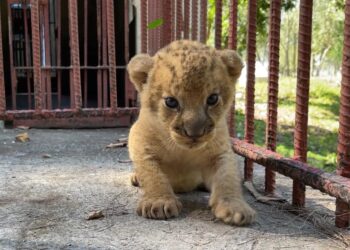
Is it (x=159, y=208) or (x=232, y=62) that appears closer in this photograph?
(x=159, y=208)

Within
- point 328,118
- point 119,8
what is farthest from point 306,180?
point 328,118

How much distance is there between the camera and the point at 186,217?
279 centimetres

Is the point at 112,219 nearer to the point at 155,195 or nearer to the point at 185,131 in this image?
the point at 155,195

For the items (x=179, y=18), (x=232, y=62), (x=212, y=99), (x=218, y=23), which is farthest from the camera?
(x=179, y=18)

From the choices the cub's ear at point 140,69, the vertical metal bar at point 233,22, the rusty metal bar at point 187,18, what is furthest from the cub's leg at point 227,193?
the rusty metal bar at point 187,18

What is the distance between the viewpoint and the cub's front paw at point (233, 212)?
265cm

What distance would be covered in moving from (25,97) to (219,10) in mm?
4466

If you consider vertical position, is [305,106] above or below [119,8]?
below

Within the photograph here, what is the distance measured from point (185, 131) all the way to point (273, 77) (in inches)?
33.1

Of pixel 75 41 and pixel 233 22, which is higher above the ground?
pixel 233 22

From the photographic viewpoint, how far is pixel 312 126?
33.1 ft

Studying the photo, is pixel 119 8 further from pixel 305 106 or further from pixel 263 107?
pixel 263 107

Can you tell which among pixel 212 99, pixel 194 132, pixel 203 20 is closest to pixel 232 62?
pixel 212 99

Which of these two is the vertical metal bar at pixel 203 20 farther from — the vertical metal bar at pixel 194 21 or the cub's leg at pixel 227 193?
the cub's leg at pixel 227 193
